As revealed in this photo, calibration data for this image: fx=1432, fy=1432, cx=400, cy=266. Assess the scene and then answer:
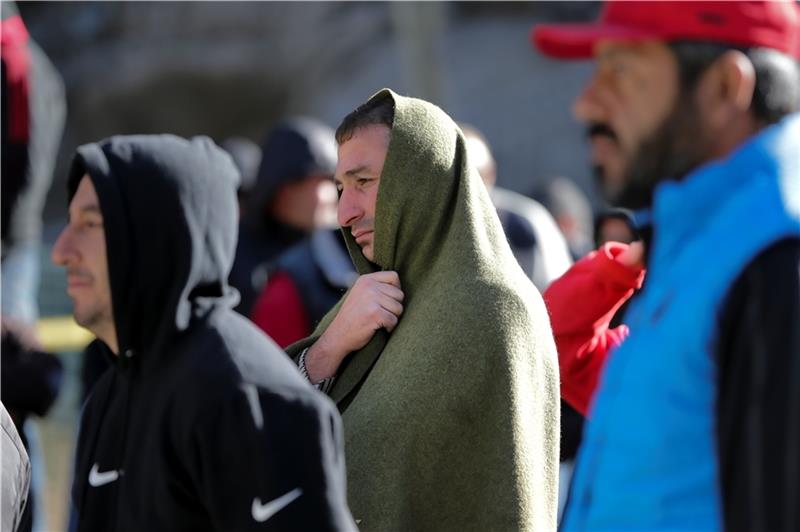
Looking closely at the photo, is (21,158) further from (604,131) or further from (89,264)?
(604,131)

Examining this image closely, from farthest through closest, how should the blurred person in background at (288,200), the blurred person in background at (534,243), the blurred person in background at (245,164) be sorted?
the blurred person in background at (245,164)
the blurred person in background at (288,200)
the blurred person in background at (534,243)

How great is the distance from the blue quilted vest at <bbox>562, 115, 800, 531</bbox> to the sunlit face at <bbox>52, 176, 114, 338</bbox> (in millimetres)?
1083

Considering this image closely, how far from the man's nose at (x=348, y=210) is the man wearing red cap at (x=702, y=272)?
97 cm

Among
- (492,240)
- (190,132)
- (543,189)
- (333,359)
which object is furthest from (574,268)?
(190,132)

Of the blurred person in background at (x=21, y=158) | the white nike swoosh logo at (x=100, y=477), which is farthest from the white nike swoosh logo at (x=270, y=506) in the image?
the blurred person in background at (x=21, y=158)

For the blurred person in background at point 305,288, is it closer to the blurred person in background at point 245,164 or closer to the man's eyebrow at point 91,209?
the blurred person in background at point 245,164

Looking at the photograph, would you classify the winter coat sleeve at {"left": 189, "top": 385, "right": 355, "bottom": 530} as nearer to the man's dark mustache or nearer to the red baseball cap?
the man's dark mustache

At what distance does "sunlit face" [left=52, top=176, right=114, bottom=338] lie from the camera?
2.79 metres

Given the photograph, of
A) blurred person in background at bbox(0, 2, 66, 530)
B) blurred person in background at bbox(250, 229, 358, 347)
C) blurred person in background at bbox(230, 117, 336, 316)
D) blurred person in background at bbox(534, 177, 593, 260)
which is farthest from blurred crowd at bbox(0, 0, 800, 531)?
blurred person in background at bbox(534, 177, 593, 260)

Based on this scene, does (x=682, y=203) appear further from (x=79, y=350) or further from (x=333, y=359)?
(x=79, y=350)

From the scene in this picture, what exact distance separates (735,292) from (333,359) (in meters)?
1.36

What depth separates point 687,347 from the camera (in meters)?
2.08

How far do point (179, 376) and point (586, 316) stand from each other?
1.23 meters

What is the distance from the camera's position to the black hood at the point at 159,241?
272cm
